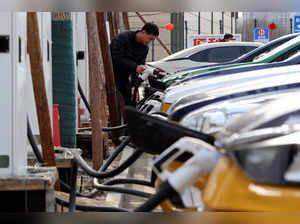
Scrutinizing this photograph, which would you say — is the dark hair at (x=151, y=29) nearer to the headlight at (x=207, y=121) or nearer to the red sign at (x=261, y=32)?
the headlight at (x=207, y=121)

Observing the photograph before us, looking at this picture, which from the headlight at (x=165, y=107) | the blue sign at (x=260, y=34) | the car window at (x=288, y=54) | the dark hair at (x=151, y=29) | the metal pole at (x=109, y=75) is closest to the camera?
the headlight at (x=165, y=107)

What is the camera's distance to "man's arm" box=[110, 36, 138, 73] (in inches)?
337

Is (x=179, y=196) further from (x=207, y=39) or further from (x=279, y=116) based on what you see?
(x=207, y=39)

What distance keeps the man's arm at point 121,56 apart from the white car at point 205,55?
5103 millimetres

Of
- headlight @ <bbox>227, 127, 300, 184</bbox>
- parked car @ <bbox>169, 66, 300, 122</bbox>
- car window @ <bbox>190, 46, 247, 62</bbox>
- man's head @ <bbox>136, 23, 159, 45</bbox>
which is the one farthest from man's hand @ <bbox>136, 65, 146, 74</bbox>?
headlight @ <bbox>227, 127, 300, 184</bbox>

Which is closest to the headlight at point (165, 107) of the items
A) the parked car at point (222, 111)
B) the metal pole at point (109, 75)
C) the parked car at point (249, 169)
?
the parked car at point (222, 111)

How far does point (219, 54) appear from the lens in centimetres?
1420

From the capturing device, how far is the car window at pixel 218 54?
552 inches

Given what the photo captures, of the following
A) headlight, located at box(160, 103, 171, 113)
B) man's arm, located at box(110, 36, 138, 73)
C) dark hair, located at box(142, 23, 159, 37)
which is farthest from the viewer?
man's arm, located at box(110, 36, 138, 73)

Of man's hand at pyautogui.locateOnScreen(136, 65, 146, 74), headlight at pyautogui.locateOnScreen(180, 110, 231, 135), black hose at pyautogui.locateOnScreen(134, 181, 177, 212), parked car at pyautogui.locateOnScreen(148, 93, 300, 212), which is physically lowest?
man's hand at pyautogui.locateOnScreen(136, 65, 146, 74)

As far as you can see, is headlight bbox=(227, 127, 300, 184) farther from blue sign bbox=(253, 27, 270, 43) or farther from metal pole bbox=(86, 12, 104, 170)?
blue sign bbox=(253, 27, 270, 43)

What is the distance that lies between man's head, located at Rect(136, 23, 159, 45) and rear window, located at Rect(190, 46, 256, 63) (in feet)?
18.5

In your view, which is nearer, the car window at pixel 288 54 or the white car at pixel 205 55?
the car window at pixel 288 54

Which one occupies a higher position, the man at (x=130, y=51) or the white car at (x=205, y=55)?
the man at (x=130, y=51)
